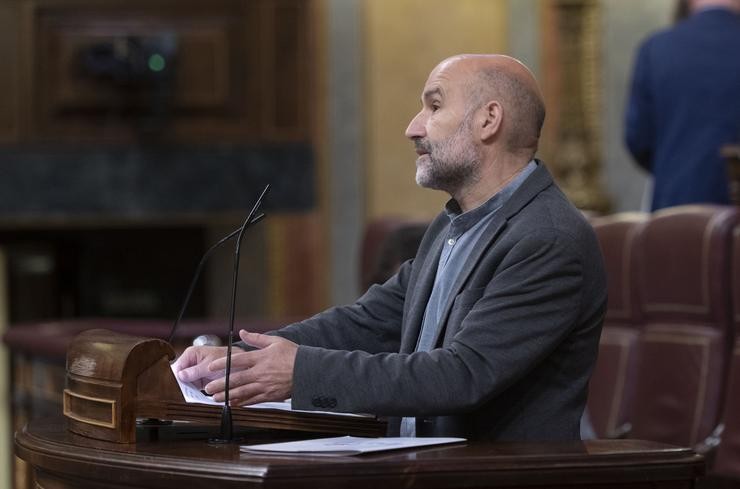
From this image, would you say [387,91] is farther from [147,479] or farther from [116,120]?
[147,479]

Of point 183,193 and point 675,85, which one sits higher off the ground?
point 675,85

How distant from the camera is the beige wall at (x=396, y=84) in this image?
877cm

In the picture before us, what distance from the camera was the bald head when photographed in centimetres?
269

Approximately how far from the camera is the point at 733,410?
14.1 ft

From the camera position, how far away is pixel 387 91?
8789 millimetres

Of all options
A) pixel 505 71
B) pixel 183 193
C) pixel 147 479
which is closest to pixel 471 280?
pixel 505 71

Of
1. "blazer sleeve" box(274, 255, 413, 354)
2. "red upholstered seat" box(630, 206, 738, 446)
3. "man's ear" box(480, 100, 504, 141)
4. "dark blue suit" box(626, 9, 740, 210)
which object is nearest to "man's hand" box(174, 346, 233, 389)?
"blazer sleeve" box(274, 255, 413, 354)

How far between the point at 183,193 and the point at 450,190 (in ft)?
19.2

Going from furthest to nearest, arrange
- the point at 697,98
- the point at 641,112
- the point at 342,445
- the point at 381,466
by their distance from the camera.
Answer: the point at 641,112, the point at 697,98, the point at 342,445, the point at 381,466

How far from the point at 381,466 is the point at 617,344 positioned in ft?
9.47

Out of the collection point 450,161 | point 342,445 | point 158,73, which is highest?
point 158,73

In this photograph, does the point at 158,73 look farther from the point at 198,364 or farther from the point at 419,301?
the point at 198,364

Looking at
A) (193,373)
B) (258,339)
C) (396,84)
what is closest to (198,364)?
(193,373)

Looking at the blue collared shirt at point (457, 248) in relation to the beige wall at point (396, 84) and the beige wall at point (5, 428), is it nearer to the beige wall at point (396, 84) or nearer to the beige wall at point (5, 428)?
the beige wall at point (5, 428)
